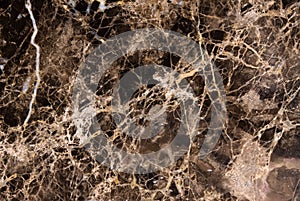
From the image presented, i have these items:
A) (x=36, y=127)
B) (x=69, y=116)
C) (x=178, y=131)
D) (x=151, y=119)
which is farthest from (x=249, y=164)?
(x=36, y=127)

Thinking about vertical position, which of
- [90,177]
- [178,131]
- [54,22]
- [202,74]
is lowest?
[90,177]

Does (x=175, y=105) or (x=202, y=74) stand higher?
(x=202, y=74)

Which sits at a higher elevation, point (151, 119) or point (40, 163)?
point (151, 119)

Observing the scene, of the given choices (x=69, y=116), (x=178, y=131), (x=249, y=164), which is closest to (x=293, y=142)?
(x=249, y=164)

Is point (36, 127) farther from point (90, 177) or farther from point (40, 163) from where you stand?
point (90, 177)

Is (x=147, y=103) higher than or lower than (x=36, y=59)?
Answer: lower

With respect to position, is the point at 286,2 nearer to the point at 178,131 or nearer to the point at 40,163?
the point at 178,131
